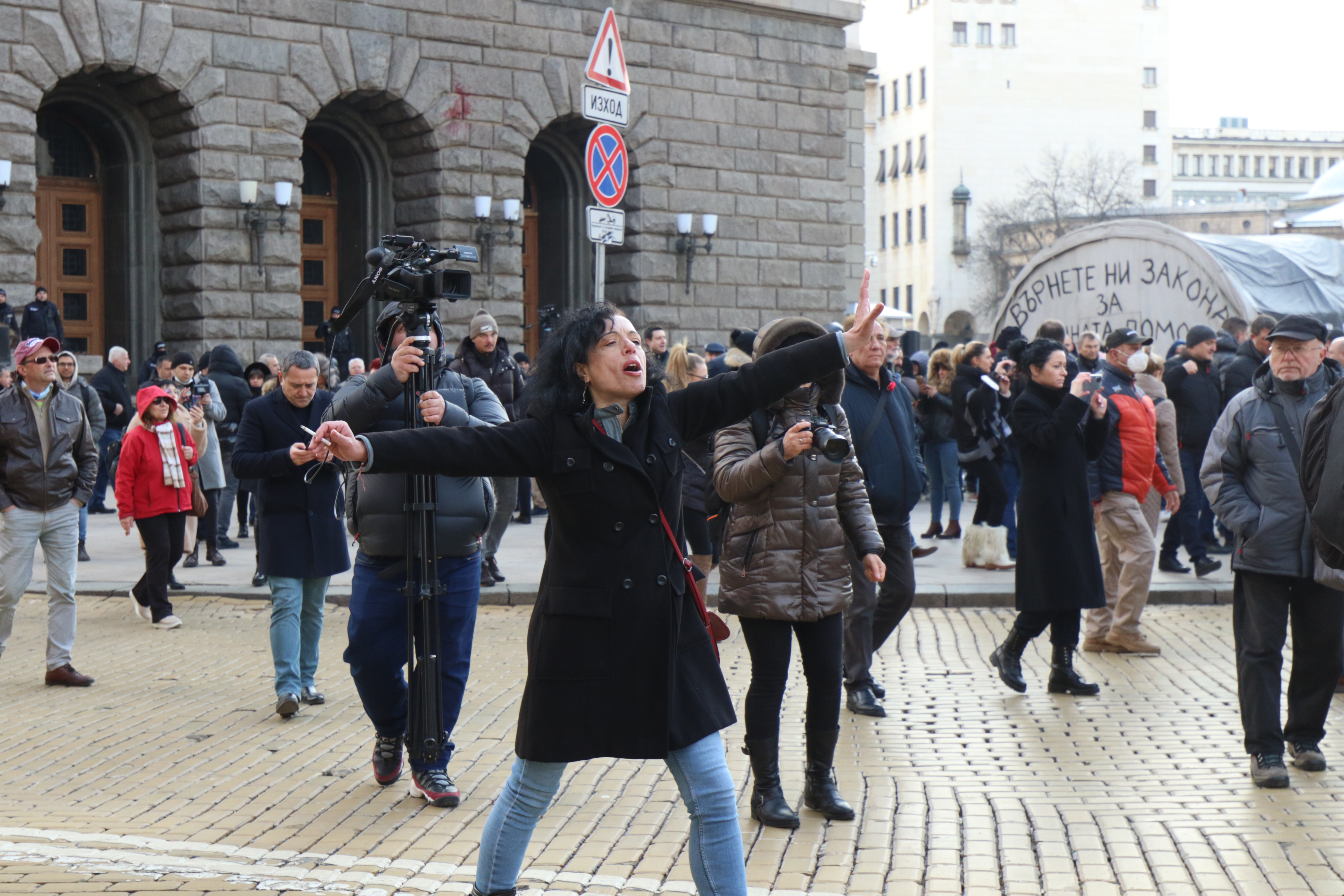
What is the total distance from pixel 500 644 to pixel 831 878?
16.0 ft

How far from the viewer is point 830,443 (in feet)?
14.3

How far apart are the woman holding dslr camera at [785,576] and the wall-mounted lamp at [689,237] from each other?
640 inches

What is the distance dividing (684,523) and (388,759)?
12.9 feet

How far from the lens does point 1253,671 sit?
6.20m

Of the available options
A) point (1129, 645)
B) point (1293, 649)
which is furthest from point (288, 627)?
point (1129, 645)

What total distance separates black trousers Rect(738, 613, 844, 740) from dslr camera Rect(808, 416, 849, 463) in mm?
1135

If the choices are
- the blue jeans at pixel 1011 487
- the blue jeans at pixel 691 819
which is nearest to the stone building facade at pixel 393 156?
the blue jeans at pixel 1011 487

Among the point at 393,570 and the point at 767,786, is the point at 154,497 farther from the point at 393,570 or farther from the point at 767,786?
the point at 767,786

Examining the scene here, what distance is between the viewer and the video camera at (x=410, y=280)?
18.2ft

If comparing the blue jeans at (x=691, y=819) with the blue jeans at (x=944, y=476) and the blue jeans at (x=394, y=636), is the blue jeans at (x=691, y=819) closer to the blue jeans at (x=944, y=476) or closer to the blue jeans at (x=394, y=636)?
the blue jeans at (x=394, y=636)

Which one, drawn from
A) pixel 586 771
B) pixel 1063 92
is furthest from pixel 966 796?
pixel 1063 92

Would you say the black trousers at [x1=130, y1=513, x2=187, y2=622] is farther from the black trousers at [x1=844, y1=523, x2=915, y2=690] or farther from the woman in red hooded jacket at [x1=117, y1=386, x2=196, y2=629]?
the black trousers at [x1=844, y1=523, x2=915, y2=690]

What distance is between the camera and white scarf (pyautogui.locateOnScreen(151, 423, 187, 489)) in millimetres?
10023

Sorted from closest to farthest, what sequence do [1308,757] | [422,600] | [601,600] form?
[601,600]
[422,600]
[1308,757]
